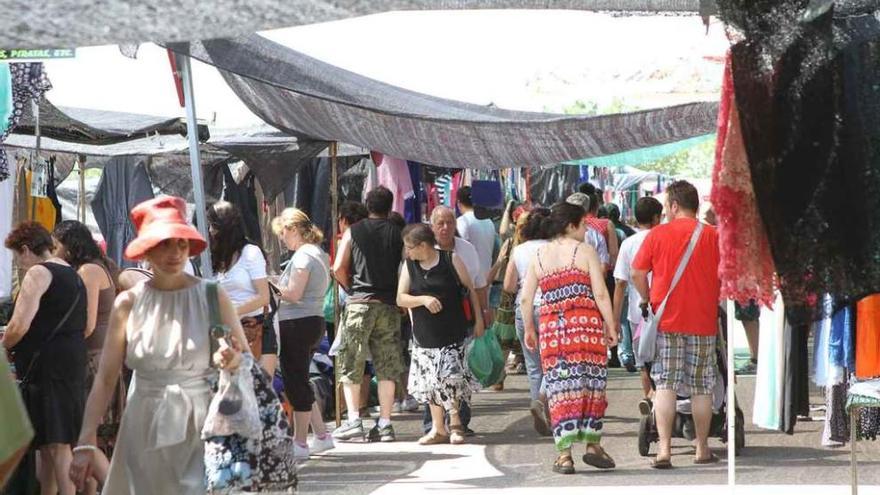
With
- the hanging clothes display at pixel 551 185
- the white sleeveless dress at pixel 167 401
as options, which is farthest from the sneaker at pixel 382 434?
the hanging clothes display at pixel 551 185

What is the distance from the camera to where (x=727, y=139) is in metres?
6.25

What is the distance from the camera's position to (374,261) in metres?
14.0

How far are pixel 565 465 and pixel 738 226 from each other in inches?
236

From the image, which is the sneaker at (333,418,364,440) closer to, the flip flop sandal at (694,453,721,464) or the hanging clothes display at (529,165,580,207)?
the flip flop sandal at (694,453,721,464)

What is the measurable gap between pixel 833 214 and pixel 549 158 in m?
9.30

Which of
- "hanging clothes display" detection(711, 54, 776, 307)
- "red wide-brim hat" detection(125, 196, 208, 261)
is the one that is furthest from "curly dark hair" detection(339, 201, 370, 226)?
"hanging clothes display" detection(711, 54, 776, 307)

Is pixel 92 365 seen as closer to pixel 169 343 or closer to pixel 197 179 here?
pixel 197 179

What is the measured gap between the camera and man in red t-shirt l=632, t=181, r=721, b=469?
11695 millimetres

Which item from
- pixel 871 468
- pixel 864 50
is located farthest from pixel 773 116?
pixel 871 468

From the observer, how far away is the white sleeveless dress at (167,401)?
6.65 meters

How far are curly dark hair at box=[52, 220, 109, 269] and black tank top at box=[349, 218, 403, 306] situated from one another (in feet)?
13.8

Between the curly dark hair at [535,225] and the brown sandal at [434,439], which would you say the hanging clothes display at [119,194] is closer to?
the curly dark hair at [535,225]

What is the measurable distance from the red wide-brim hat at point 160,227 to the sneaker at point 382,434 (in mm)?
7036

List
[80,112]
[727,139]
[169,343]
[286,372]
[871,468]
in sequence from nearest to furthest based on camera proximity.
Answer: [727,139], [169,343], [871,468], [286,372], [80,112]
